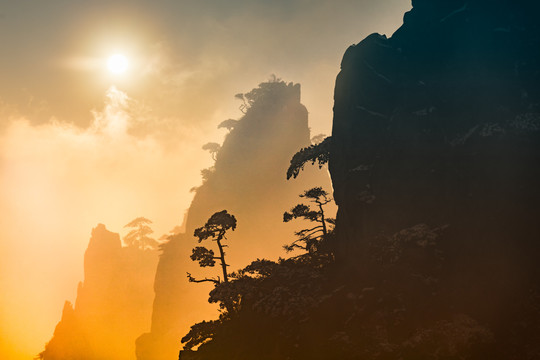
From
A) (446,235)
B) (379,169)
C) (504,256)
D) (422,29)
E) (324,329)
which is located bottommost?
(324,329)

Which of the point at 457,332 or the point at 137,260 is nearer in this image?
the point at 457,332

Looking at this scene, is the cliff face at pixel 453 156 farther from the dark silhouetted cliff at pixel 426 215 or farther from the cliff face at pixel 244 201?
the cliff face at pixel 244 201

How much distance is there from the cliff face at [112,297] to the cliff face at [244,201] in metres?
25.7

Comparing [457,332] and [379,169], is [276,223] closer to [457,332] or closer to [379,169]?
[379,169]

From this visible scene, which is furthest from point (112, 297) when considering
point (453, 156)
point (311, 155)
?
point (453, 156)

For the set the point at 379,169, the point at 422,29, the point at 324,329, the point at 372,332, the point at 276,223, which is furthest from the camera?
the point at 276,223

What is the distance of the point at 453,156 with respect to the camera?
2102 centimetres

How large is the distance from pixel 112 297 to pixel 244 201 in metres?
48.8

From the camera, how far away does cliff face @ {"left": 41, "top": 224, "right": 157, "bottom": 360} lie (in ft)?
268

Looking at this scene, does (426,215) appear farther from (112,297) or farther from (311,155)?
(112,297)

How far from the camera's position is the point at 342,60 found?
1179 inches

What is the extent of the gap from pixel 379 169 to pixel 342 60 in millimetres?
11613

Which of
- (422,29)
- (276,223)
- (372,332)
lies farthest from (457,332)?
(276,223)

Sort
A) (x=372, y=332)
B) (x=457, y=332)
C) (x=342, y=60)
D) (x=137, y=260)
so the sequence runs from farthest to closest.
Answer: (x=137, y=260) → (x=342, y=60) → (x=372, y=332) → (x=457, y=332)
